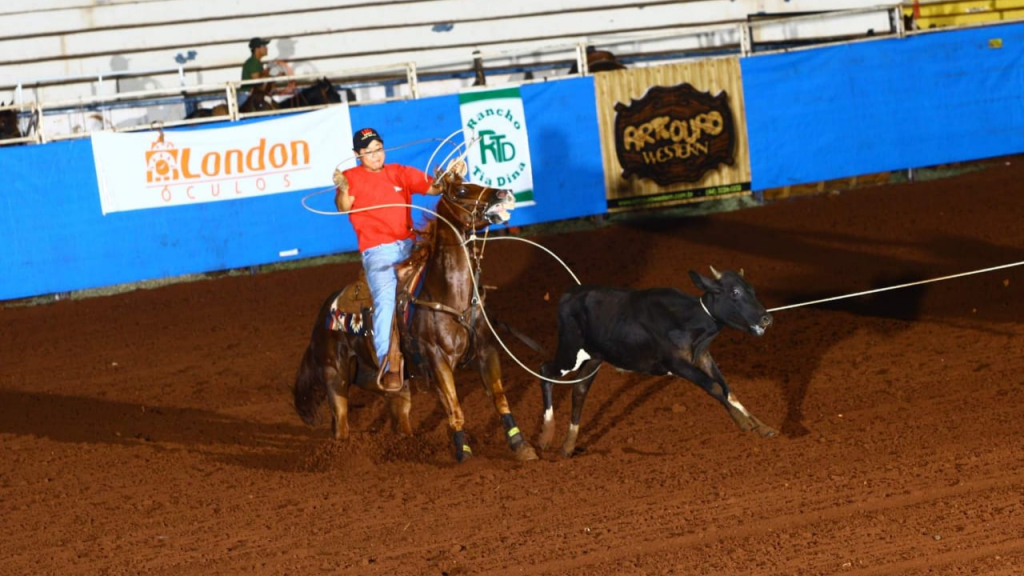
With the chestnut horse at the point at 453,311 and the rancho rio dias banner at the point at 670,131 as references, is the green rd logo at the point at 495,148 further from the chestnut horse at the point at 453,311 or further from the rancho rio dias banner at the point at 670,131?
the chestnut horse at the point at 453,311

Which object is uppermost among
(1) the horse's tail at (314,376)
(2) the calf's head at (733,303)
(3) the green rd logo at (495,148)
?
(3) the green rd logo at (495,148)

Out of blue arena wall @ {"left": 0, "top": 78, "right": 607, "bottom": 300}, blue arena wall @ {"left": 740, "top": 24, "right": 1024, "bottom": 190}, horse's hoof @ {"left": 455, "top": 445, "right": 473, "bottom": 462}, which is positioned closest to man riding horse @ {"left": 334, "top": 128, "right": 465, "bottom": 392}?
horse's hoof @ {"left": 455, "top": 445, "right": 473, "bottom": 462}

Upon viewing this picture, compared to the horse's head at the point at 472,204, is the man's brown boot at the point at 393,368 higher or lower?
lower

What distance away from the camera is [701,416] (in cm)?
921

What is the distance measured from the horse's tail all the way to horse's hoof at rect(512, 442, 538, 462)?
73.4 inches

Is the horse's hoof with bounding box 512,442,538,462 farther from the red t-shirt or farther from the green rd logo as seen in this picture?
Answer: the green rd logo

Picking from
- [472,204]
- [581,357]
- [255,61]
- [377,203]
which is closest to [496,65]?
[255,61]

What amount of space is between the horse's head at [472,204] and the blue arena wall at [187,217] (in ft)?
23.9

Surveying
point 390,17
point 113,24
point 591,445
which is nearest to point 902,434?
point 591,445

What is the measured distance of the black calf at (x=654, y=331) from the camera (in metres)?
7.88

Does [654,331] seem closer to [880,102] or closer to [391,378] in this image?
[391,378]

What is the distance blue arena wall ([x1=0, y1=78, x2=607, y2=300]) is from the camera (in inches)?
603

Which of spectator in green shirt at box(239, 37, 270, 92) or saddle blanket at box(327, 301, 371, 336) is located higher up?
spectator in green shirt at box(239, 37, 270, 92)

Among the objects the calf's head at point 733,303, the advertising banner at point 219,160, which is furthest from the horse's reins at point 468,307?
the advertising banner at point 219,160
